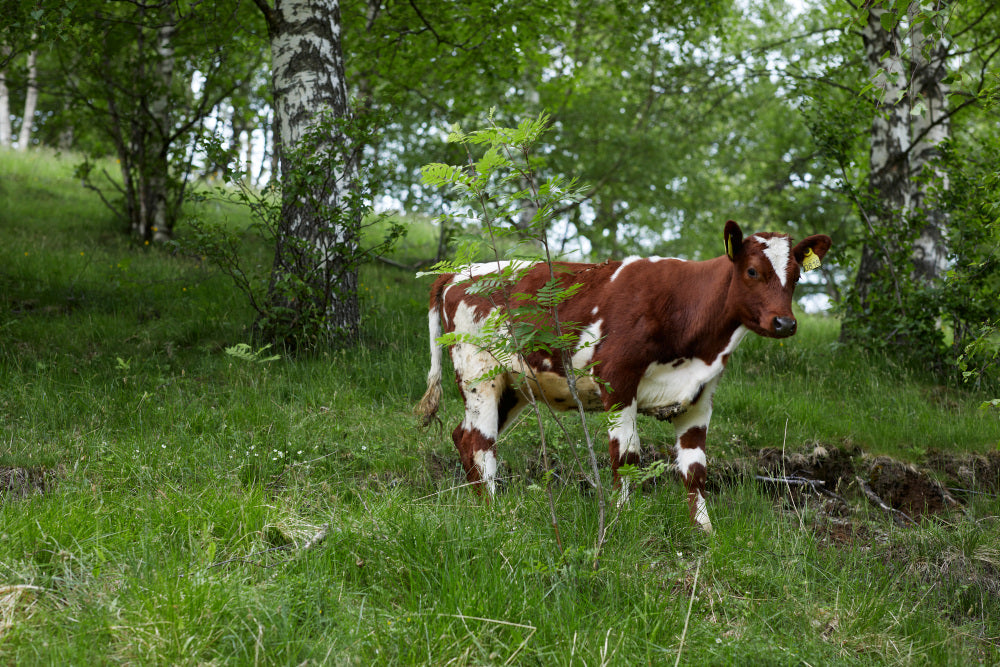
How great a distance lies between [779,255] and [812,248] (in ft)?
0.92

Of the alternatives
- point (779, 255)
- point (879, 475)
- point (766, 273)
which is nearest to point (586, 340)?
point (766, 273)

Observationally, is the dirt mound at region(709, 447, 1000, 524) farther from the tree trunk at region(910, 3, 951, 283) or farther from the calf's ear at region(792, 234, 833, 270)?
the tree trunk at region(910, 3, 951, 283)

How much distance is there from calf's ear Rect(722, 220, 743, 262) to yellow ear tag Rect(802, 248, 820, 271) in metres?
0.39

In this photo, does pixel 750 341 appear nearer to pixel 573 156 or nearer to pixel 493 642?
pixel 493 642

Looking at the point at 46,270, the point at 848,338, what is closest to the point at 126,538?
the point at 46,270

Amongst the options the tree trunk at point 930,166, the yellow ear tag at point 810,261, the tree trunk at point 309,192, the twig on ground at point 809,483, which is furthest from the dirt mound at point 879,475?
the tree trunk at point 309,192

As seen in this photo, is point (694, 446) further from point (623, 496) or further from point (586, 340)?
point (623, 496)

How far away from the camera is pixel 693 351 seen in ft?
16.2

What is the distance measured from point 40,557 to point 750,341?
7191 mm

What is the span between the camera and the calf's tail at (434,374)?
18.2ft

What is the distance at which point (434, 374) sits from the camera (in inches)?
220

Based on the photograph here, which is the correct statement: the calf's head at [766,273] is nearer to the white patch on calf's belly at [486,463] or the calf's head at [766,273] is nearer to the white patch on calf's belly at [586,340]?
the white patch on calf's belly at [586,340]

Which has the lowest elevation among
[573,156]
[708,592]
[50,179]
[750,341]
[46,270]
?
[708,592]

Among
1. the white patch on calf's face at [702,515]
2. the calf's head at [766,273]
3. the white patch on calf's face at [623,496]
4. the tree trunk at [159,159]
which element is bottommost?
the white patch on calf's face at [702,515]
